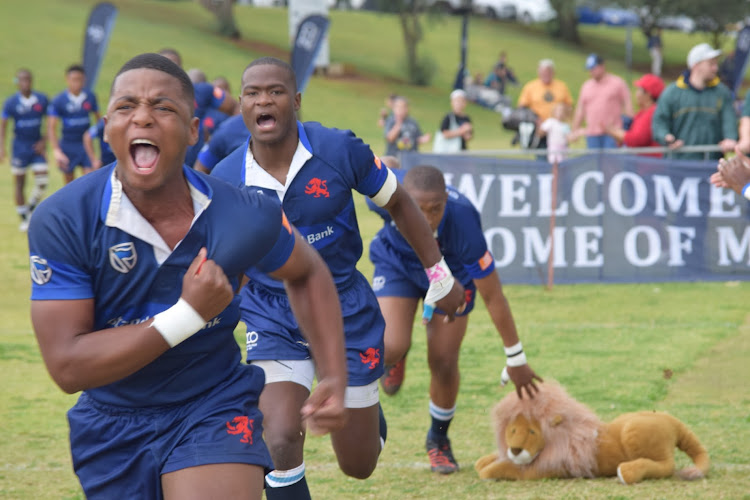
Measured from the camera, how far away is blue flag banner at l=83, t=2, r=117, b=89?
792 inches

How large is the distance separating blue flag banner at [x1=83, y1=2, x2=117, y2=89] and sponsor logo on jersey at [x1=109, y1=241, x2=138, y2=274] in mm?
17508

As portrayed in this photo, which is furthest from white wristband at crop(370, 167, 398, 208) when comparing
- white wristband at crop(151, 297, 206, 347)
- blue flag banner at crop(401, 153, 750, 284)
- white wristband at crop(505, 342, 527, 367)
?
blue flag banner at crop(401, 153, 750, 284)

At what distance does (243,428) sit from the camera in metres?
3.58

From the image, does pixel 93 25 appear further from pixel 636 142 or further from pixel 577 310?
pixel 577 310

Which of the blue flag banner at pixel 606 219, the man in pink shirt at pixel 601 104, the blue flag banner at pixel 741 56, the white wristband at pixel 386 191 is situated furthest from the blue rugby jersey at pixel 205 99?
the blue flag banner at pixel 741 56

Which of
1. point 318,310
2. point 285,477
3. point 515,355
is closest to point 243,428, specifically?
point 318,310

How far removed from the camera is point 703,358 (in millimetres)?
9070

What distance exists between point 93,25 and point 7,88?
59.9ft

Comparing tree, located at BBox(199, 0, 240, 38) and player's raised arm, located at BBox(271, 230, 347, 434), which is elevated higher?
tree, located at BBox(199, 0, 240, 38)

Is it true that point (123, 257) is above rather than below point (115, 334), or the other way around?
above

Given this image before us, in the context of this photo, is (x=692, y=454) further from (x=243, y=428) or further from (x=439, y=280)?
(x=243, y=428)

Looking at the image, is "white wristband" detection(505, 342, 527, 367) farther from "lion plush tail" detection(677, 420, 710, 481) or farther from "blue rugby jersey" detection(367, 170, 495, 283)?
"lion plush tail" detection(677, 420, 710, 481)

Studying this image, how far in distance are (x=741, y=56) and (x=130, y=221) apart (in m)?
24.8

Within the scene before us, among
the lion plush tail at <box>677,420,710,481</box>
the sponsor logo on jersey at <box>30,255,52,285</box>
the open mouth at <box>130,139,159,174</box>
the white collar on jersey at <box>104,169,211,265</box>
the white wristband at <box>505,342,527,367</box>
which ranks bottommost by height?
the lion plush tail at <box>677,420,710,481</box>
